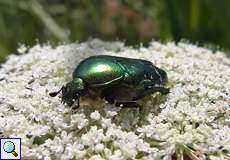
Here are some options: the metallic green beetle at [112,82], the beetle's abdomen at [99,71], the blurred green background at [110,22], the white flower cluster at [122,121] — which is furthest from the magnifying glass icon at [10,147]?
the blurred green background at [110,22]

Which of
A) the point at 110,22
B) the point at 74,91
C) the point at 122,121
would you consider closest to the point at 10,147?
the point at 74,91

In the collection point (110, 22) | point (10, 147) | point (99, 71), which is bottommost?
point (10, 147)

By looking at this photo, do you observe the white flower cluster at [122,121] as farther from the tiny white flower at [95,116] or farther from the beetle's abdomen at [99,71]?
the beetle's abdomen at [99,71]

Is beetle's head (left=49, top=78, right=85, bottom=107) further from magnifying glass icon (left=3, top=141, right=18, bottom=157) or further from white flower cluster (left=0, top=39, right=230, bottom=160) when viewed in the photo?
magnifying glass icon (left=3, top=141, right=18, bottom=157)

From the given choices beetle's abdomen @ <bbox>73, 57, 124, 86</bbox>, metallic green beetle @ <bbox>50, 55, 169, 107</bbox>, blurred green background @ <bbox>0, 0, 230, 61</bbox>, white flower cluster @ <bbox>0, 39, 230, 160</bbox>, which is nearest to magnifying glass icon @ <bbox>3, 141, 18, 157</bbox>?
white flower cluster @ <bbox>0, 39, 230, 160</bbox>

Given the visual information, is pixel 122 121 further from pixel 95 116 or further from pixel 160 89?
pixel 160 89

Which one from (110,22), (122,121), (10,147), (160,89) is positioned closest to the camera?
(10,147)

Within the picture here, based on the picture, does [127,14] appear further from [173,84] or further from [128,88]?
[128,88]
